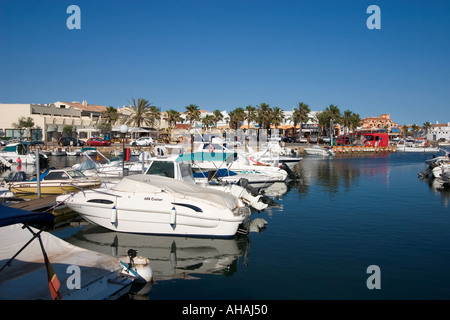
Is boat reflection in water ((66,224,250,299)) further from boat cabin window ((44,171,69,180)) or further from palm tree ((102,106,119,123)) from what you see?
palm tree ((102,106,119,123))

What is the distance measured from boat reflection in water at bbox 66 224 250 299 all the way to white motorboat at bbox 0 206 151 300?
178 cm

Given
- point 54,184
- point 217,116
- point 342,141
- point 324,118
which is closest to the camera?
point 54,184

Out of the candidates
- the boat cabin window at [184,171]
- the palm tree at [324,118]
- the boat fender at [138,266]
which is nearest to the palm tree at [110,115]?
the palm tree at [324,118]

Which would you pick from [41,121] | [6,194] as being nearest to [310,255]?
[6,194]

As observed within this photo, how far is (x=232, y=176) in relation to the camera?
25641mm

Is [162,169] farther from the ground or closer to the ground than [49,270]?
farther from the ground

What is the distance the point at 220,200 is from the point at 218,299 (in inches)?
189

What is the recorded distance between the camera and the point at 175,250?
13.2 metres

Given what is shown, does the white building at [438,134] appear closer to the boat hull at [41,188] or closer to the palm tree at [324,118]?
the palm tree at [324,118]

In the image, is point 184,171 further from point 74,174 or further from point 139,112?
point 139,112

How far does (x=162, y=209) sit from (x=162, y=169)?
463 cm

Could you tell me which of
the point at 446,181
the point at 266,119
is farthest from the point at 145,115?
the point at 446,181

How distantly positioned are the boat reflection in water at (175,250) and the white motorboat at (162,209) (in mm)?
329

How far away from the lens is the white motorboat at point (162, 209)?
44.7 feet
